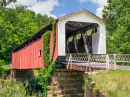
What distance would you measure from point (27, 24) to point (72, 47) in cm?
2345

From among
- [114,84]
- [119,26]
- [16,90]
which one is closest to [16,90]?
[16,90]

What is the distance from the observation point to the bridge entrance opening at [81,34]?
45.7ft

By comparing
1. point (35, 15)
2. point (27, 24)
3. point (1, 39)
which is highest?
point (35, 15)

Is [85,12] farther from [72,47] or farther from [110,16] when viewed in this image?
[110,16]

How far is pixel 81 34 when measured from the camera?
16.1m

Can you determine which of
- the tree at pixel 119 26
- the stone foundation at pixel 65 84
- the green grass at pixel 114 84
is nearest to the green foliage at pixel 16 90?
the stone foundation at pixel 65 84

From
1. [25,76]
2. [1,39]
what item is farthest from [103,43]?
[25,76]

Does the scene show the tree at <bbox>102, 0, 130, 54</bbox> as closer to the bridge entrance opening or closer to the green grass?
the bridge entrance opening

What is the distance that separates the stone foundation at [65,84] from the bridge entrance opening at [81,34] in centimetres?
271

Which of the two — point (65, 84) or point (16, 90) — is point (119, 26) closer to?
point (65, 84)

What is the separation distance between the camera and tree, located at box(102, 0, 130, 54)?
2158cm

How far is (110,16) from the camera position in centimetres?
3450

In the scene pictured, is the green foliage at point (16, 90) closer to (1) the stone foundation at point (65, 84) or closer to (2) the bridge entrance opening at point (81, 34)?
(1) the stone foundation at point (65, 84)

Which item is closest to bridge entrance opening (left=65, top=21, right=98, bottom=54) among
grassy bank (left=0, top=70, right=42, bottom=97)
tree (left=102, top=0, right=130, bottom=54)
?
grassy bank (left=0, top=70, right=42, bottom=97)
